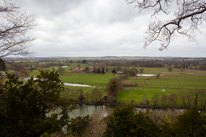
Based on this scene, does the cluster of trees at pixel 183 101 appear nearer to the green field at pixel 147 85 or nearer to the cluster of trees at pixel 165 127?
the green field at pixel 147 85

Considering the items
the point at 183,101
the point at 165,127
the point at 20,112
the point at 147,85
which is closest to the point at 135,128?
the point at 165,127

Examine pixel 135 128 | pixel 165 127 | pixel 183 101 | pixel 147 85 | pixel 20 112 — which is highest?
pixel 20 112

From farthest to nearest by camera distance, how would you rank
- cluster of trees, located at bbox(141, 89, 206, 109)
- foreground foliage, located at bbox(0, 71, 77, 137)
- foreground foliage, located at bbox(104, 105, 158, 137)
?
cluster of trees, located at bbox(141, 89, 206, 109), foreground foliage, located at bbox(104, 105, 158, 137), foreground foliage, located at bbox(0, 71, 77, 137)

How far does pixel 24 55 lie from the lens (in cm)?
441

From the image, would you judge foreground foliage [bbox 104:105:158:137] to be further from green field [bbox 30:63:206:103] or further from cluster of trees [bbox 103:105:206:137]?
green field [bbox 30:63:206:103]

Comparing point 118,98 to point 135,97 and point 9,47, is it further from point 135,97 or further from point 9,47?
point 9,47

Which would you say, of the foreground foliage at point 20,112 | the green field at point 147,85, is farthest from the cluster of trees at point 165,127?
the green field at point 147,85

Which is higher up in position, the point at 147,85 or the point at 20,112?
the point at 20,112

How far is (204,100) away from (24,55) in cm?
2892

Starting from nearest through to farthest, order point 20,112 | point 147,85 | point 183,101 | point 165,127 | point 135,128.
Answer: point 20,112 < point 165,127 < point 135,128 < point 183,101 < point 147,85

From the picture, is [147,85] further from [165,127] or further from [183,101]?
[165,127]

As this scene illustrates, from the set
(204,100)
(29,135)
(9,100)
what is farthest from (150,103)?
(9,100)

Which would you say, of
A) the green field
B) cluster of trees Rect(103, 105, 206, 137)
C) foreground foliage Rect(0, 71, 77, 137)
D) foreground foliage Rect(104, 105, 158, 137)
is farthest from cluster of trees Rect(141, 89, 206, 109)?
foreground foliage Rect(0, 71, 77, 137)

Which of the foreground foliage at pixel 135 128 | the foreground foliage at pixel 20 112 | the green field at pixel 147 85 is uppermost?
the foreground foliage at pixel 20 112
